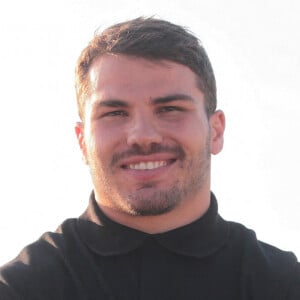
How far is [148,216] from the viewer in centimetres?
561

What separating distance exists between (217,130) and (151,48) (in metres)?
1.06

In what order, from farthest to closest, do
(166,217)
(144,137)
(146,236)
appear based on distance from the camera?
(166,217) → (146,236) → (144,137)

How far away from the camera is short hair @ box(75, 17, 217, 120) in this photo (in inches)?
228

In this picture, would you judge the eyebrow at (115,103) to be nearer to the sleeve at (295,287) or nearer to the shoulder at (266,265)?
the shoulder at (266,265)

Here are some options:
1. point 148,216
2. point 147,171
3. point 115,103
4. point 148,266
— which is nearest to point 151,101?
point 115,103

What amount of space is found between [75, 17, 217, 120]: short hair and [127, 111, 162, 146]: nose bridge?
565 millimetres

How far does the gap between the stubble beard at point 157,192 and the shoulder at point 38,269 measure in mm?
498

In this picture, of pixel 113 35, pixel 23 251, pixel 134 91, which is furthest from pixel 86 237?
pixel 113 35

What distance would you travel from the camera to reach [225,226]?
5906 mm

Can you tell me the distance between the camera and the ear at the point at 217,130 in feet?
20.3

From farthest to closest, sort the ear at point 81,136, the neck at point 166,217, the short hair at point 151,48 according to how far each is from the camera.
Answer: the ear at point 81,136 < the short hair at point 151,48 < the neck at point 166,217

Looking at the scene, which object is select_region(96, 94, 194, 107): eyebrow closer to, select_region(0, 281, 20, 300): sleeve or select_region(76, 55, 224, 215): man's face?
select_region(76, 55, 224, 215): man's face

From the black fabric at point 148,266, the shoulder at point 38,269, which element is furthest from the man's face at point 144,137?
the shoulder at point 38,269

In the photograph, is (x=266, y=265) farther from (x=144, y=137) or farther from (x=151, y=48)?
(x=151, y=48)
